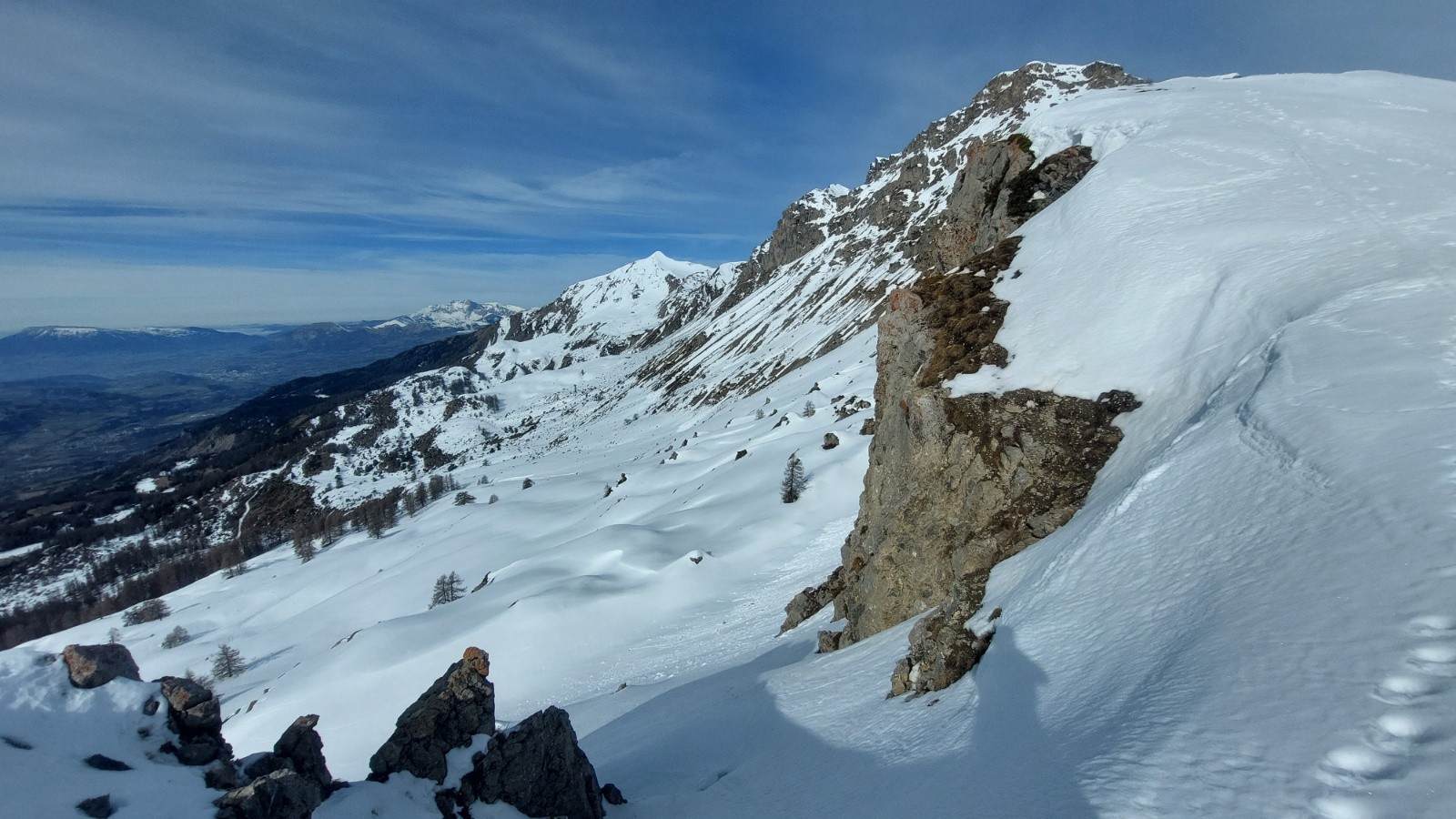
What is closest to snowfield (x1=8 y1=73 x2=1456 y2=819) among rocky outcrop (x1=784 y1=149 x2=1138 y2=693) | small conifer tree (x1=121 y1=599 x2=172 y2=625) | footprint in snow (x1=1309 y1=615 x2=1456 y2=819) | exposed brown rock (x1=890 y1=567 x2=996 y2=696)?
footprint in snow (x1=1309 y1=615 x2=1456 y2=819)

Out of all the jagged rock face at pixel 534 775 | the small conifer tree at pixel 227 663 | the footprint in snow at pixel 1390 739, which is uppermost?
the footprint in snow at pixel 1390 739

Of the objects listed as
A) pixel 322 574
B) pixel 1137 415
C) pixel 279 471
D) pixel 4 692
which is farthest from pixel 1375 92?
pixel 279 471

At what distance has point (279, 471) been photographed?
169m

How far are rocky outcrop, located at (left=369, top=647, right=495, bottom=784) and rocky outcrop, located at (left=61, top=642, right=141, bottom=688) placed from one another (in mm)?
3838

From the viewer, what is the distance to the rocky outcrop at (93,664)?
8062 millimetres

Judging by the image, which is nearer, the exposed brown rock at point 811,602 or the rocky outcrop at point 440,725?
the rocky outcrop at point 440,725

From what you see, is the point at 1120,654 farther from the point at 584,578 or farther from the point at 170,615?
the point at 170,615

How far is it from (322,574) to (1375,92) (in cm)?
8091

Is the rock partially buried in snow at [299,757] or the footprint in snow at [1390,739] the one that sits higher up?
the footprint in snow at [1390,739]

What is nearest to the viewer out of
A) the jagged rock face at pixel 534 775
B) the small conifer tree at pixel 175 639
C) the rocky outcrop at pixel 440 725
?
the rocky outcrop at pixel 440 725

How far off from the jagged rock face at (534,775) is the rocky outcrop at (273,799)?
269cm

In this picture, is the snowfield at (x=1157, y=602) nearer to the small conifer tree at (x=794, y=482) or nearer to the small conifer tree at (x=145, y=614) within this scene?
the small conifer tree at (x=794, y=482)

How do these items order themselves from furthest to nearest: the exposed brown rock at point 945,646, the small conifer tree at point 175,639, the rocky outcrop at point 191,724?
the small conifer tree at point 175,639 → the exposed brown rock at point 945,646 → the rocky outcrop at point 191,724

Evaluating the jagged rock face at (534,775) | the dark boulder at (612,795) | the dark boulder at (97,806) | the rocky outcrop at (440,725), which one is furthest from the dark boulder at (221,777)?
the dark boulder at (612,795)
